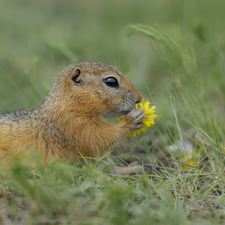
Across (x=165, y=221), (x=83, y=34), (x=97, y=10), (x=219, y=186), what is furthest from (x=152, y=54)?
(x=165, y=221)

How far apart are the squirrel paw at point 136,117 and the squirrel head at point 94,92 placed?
137 millimetres

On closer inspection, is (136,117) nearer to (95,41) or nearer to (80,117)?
(80,117)

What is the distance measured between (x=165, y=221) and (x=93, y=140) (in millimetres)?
1663

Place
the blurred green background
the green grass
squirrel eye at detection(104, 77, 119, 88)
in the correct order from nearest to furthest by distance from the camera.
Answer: the green grass, squirrel eye at detection(104, 77, 119, 88), the blurred green background

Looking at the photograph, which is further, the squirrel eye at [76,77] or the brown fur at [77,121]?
the squirrel eye at [76,77]

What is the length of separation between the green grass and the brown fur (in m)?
0.31

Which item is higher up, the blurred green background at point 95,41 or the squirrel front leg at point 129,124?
the blurred green background at point 95,41

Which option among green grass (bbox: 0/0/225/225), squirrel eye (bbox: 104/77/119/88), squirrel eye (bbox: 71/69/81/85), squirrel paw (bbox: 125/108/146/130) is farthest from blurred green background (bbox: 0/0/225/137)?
squirrel paw (bbox: 125/108/146/130)

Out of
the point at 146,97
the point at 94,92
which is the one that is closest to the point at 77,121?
the point at 94,92

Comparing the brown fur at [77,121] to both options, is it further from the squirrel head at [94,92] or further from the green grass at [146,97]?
the green grass at [146,97]

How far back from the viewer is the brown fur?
11.7 ft

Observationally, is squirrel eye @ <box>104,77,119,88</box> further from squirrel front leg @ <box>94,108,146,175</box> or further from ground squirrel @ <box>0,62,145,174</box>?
squirrel front leg @ <box>94,108,146,175</box>

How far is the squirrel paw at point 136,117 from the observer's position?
3.58 meters

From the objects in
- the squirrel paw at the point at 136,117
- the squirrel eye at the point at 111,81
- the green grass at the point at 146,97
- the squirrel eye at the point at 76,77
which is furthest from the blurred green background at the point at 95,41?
the squirrel paw at the point at 136,117
